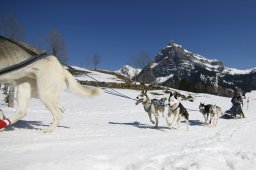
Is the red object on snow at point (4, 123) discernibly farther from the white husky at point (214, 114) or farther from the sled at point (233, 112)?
the sled at point (233, 112)

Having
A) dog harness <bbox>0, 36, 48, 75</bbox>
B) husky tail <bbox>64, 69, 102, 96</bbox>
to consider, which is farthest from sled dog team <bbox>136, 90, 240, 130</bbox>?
dog harness <bbox>0, 36, 48, 75</bbox>

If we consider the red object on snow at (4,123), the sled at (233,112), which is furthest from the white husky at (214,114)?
the red object on snow at (4,123)

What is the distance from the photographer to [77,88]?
8.63 m

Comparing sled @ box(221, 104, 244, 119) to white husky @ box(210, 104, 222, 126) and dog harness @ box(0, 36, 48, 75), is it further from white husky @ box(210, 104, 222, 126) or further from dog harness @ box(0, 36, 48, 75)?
dog harness @ box(0, 36, 48, 75)

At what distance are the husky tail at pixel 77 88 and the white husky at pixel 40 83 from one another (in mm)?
138

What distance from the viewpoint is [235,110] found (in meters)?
18.0

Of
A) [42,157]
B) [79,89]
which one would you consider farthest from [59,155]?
[79,89]

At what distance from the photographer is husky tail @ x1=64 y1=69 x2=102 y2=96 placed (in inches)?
330

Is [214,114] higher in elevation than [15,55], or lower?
lower

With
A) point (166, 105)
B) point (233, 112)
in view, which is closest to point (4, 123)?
point (166, 105)

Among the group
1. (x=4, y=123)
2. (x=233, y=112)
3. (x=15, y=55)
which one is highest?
(x=15, y=55)

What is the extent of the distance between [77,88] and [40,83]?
49.4 inches

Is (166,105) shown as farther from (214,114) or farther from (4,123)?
(4,123)

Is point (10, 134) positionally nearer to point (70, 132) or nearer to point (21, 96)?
point (21, 96)
